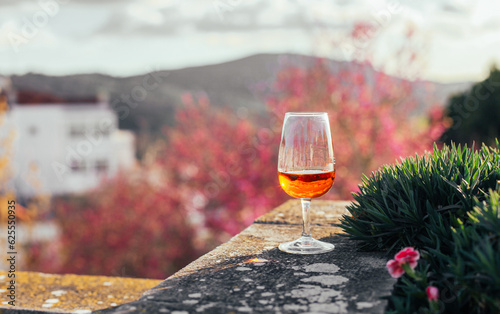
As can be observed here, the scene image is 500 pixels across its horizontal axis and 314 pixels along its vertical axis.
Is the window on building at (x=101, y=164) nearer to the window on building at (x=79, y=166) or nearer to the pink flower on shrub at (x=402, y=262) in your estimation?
the window on building at (x=79, y=166)

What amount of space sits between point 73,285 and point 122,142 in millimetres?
32211

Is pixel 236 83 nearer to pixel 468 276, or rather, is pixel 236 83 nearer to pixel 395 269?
pixel 395 269

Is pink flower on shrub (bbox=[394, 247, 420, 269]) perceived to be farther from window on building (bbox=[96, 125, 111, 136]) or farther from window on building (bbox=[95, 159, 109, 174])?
window on building (bbox=[95, 159, 109, 174])

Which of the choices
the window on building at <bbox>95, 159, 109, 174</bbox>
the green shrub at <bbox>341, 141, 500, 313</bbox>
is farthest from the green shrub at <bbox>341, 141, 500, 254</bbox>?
the window on building at <bbox>95, 159, 109, 174</bbox>

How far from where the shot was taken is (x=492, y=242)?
180 centimetres

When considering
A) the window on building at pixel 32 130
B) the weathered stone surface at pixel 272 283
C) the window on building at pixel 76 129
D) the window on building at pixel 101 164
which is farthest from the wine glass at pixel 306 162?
the window on building at pixel 32 130

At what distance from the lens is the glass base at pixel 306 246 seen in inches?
97.4

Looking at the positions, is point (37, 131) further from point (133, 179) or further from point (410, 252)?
point (410, 252)

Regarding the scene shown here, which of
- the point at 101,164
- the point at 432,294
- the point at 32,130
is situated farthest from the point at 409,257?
the point at 32,130

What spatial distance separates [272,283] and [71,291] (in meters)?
1.66

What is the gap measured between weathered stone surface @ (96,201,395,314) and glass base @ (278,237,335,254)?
0.13ft

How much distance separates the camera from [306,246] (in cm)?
251

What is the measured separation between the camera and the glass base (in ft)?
8.12

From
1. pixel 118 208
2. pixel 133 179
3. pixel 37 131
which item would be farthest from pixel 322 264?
pixel 37 131
